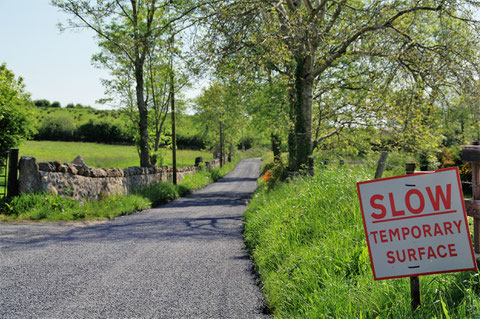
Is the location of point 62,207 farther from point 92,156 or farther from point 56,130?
point 56,130

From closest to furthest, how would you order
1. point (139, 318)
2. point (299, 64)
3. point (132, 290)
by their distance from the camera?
1. point (139, 318)
2. point (132, 290)
3. point (299, 64)

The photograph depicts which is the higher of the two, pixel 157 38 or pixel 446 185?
pixel 157 38

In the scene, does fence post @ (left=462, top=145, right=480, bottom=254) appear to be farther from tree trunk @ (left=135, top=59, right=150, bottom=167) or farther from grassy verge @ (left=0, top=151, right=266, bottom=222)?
tree trunk @ (left=135, top=59, right=150, bottom=167)

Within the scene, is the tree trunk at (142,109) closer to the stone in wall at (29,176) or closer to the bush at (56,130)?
the stone in wall at (29,176)

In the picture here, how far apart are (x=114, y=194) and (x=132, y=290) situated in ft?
31.7

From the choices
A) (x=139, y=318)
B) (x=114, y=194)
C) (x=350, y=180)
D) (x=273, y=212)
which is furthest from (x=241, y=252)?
(x=114, y=194)

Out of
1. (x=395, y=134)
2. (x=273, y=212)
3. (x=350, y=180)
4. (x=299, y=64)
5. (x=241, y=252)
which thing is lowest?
(x=241, y=252)

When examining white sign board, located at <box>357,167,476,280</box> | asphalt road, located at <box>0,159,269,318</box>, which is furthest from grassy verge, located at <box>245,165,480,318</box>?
asphalt road, located at <box>0,159,269,318</box>

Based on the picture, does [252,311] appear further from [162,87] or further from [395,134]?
[162,87]

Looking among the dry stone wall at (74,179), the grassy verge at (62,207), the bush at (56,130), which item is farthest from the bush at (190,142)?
the grassy verge at (62,207)

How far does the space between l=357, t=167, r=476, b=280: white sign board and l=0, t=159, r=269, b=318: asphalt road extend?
1.64 m

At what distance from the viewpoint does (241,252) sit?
6.44m

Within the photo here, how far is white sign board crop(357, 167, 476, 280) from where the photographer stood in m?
2.57

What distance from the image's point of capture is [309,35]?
28.4 ft
